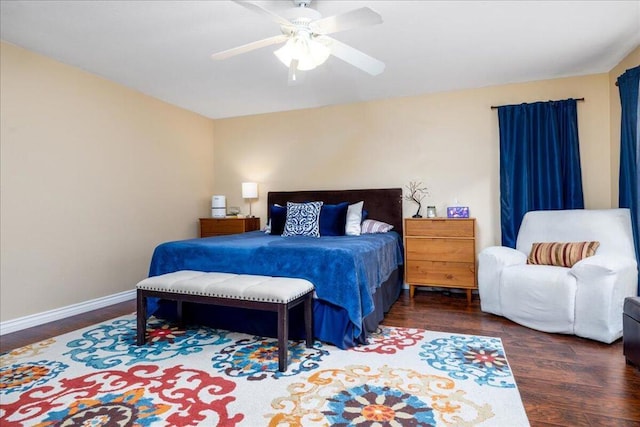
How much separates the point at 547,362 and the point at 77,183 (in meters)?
4.31

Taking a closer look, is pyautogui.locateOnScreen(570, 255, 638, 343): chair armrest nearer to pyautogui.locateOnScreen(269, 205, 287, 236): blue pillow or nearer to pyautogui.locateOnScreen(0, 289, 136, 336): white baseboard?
pyautogui.locateOnScreen(269, 205, 287, 236): blue pillow

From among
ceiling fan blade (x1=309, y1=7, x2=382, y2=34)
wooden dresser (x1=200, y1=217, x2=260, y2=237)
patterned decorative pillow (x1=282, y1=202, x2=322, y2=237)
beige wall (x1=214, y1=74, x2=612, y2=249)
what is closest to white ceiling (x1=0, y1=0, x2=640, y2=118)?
beige wall (x1=214, y1=74, x2=612, y2=249)

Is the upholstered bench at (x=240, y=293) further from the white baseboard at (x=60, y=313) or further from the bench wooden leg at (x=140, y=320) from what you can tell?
the white baseboard at (x=60, y=313)

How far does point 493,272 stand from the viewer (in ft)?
10.6

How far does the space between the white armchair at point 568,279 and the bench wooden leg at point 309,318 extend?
176cm

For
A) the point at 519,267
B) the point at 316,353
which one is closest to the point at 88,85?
the point at 316,353

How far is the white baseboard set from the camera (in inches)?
119

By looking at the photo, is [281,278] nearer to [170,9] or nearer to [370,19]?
[370,19]

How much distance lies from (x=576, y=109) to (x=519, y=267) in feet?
6.65

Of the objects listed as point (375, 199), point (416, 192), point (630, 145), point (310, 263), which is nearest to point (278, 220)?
point (375, 199)

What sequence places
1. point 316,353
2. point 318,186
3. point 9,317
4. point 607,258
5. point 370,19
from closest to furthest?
point 370,19 → point 316,353 → point 607,258 → point 9,317 → point 318,186

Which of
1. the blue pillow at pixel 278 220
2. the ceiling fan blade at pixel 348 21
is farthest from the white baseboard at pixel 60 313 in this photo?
the ceiling fan blade at pixel 348 21

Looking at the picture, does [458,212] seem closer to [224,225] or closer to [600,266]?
[600,266]

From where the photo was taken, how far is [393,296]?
12.6 feet
